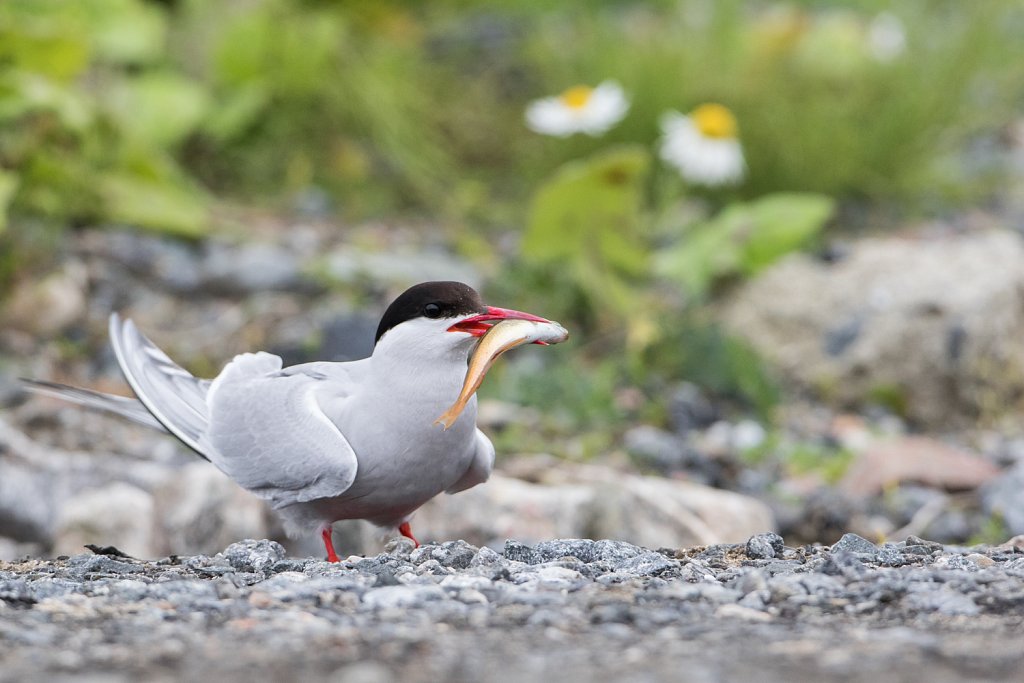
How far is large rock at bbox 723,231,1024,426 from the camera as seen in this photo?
221 inches

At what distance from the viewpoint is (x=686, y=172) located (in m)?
6.53

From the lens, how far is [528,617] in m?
2.31

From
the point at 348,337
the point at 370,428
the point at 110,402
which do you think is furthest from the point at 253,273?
the point at 370,428

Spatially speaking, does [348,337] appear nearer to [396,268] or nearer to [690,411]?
[396,268]

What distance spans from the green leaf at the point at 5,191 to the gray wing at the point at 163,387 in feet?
5.91

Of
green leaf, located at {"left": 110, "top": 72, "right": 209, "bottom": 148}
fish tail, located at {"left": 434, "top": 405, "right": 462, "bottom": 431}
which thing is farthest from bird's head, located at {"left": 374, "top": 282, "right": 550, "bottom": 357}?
green leaf, located at {"left": 110, "top": 72, "right": 209, "bottom": 148}

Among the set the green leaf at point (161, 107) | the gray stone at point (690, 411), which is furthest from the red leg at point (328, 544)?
the green leaf at point (161, 107)

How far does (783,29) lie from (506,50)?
233cm

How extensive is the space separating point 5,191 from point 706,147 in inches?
127

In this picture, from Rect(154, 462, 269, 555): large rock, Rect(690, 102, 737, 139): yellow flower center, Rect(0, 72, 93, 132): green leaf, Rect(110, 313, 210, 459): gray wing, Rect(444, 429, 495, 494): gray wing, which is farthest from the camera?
Rect(690, 102, 737, 139): yellow flower center

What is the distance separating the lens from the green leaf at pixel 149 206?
253 inches

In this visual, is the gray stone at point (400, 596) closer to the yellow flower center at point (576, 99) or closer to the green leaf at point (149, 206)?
the green leaf at point (149, 206)

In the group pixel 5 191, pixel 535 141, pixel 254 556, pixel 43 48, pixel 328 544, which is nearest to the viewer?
pixel 254 556

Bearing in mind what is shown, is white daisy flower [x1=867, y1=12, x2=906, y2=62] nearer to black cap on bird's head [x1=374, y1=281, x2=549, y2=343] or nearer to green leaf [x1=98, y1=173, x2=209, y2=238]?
green leaf [x1=98, y1=173, x2=209, y2=238]
